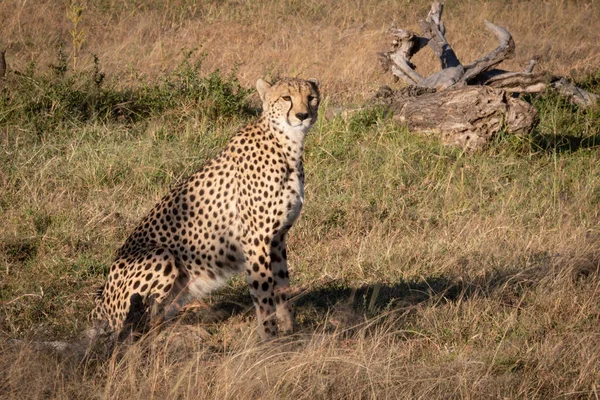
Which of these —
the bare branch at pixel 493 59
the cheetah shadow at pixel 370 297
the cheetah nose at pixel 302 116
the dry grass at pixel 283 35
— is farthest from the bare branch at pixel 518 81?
the cheetah nose at pixel 302 116

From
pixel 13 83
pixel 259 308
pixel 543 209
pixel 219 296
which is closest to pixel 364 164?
pixel 543 209

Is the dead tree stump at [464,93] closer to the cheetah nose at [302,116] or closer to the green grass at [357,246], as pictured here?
the green grass at [357,246]

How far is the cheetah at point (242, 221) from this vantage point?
3660 millimetres

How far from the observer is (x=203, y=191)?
3801 millimetres

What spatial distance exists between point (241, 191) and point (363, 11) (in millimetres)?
6871

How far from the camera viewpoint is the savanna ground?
3053 mm

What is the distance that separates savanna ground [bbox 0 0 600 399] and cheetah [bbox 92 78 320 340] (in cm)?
20

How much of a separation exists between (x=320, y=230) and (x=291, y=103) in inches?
53.3

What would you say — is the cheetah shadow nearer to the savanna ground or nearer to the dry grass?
the savanna ground

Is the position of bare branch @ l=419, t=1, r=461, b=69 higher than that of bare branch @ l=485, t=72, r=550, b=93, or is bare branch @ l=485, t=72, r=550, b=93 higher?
bare branch @ l=419, t=1, r=461, b=69

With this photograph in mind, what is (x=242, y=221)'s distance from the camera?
3734mm

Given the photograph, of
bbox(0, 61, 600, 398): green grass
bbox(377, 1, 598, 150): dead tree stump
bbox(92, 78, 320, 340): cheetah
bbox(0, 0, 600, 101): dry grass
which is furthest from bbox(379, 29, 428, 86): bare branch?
bbox(92, 78, 320, 340): cheetah

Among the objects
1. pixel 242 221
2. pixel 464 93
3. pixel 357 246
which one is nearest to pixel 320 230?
pixel 357 246

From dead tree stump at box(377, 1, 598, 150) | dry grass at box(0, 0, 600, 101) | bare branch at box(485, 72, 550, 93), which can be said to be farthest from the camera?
dry grass at box(0, 0, 600, 101)
